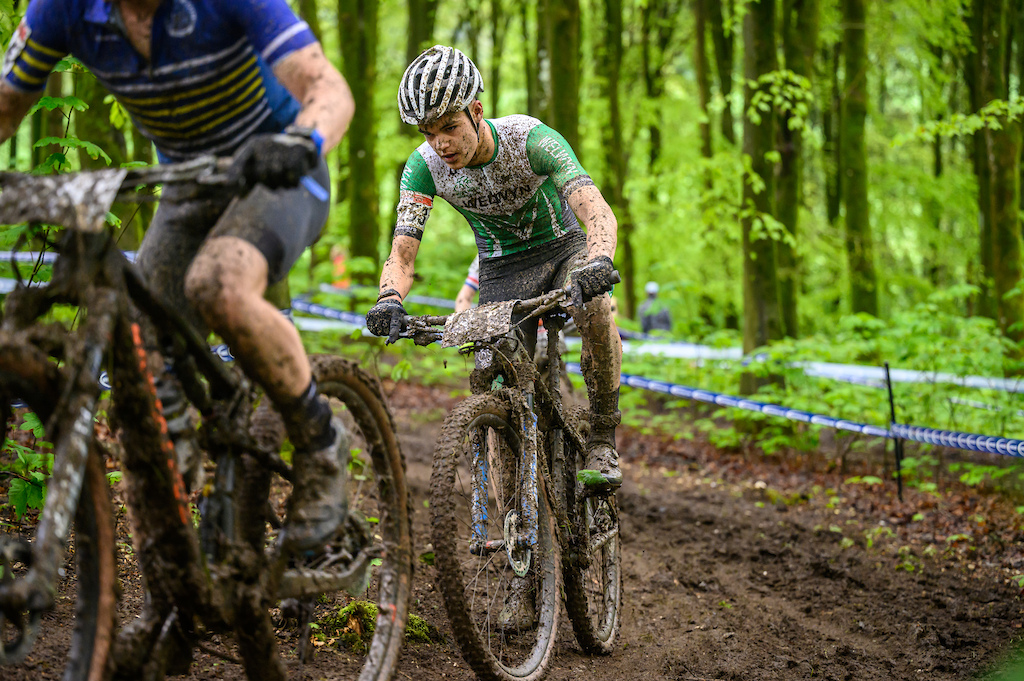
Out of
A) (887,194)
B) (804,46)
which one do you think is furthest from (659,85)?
(804,46)

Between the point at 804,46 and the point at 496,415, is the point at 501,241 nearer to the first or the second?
the point at 496,415

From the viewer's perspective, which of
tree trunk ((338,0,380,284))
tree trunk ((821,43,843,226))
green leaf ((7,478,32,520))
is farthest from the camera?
tree trunk ((821,43,843,226))

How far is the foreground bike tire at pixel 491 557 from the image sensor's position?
3.32 m

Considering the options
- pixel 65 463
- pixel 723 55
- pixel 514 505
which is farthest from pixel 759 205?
→ pixel 65 463

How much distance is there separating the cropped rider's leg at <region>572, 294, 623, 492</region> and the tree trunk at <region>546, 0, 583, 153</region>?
7546 mm

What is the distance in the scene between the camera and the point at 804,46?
13094 mm

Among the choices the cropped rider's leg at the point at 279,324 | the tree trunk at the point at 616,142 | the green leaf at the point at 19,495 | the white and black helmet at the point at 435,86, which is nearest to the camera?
the cropped rider's leg at the point at 279,324

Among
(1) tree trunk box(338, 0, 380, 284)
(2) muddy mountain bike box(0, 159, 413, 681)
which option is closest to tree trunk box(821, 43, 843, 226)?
(1) tree trunk box(338, 0, 380, 284)

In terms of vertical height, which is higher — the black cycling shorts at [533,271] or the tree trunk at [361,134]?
the tree trunk at [361,134]

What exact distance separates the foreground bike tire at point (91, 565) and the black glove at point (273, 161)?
0.76m

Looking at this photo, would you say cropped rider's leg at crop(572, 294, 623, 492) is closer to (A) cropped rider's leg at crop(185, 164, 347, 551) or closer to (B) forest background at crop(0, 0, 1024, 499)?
(B) forest background at crop(0, 0, 1024, 499)

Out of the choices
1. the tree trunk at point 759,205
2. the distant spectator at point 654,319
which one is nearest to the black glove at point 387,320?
the tree trunk at point 759,205

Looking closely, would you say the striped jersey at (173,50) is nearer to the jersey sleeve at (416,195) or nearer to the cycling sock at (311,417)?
the cycling sock at (311,417)

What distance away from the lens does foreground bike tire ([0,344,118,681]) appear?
7.58ft
